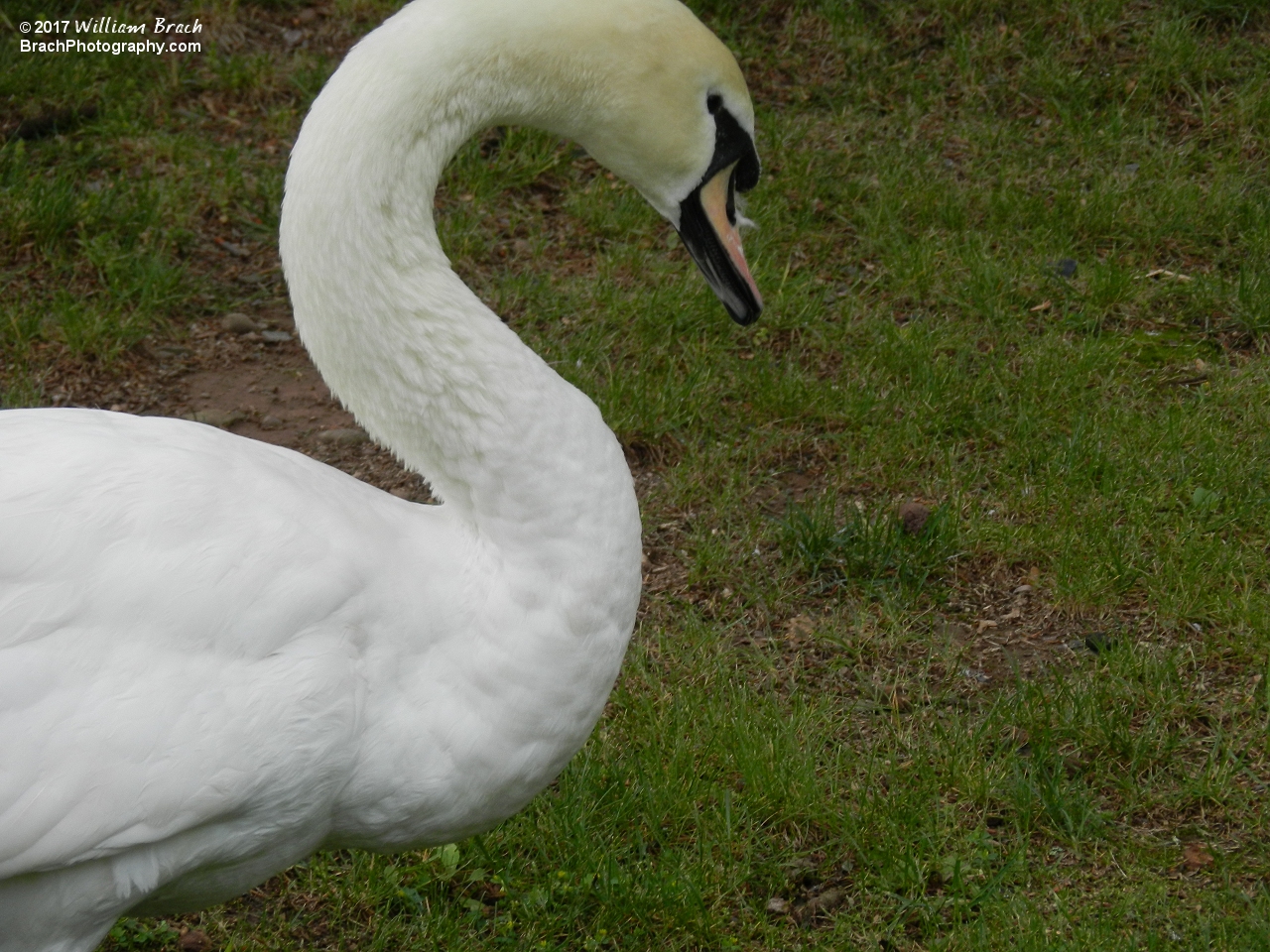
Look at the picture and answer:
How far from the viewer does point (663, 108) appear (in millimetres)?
2574

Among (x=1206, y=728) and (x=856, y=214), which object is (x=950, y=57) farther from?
(x=1206, y=728)

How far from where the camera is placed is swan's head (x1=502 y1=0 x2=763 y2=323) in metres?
2.46

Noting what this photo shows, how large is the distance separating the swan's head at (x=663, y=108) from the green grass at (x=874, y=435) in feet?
3.96

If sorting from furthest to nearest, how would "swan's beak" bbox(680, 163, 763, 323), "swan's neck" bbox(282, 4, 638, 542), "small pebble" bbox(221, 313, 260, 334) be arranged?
"small pebble" bbox(221, 313, 260, 334), "swan's beak" bbox(680, 163, 763, 323), "swan's neck" bbox(282, 4, 638, 542)

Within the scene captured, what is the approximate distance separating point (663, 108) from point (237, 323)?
310 centimetres

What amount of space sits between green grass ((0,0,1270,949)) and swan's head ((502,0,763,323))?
1209 mm

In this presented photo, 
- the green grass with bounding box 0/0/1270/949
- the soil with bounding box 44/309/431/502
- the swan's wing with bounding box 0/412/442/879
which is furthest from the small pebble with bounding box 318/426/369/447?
the swan's wing with bounding box 0/412/442/879

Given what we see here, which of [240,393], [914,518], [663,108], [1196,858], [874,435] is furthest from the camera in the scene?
[240,393]

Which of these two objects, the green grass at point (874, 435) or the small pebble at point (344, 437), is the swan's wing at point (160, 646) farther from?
the small pebble at point (344, 437)

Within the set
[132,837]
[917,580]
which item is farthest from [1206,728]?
[132,837]

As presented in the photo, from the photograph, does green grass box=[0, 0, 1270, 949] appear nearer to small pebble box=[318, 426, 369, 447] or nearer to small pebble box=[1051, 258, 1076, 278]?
small pebble box=[1051, 258, 1076, 278]

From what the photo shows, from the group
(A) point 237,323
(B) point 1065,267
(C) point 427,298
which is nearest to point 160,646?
(C) point 427,298

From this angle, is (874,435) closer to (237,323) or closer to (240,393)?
(240,393)

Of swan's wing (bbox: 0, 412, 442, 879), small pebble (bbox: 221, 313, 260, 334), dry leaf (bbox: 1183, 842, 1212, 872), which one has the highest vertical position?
swan's wing (bbox: 0, 412, 442, 879)
